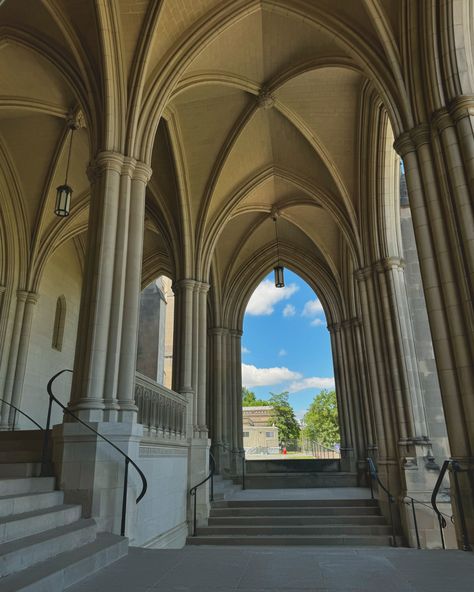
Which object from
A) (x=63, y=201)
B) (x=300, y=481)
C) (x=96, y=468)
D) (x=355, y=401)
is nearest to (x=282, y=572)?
(x=96, y=468)

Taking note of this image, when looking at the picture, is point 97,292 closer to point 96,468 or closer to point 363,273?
point 96,468

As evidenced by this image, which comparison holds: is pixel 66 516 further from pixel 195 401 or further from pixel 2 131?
pixel 2 131

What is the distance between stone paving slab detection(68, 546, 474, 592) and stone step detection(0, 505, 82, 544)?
73 cm

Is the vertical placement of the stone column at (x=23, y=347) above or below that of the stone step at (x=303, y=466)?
above

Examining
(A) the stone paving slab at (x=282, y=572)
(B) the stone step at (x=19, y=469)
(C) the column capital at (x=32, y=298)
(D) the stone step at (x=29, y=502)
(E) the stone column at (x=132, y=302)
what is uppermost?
(C) the column capital at (x=32, y=298)

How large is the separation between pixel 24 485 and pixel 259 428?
164 feet

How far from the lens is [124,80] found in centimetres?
784

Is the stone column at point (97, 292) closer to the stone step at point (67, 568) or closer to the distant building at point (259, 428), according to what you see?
the stone step at point (67, 568)

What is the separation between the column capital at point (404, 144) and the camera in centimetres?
672

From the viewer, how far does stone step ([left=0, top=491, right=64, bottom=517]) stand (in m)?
3.96

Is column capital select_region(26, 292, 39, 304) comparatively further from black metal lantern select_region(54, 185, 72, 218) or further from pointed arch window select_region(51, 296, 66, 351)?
black metal lantern select_region(54, 185, 72, 218)

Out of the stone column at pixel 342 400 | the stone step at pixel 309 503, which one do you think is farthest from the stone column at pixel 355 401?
the stone step at pixel 309 503

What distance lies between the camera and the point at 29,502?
14.3 feet

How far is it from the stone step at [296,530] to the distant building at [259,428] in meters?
40.3
